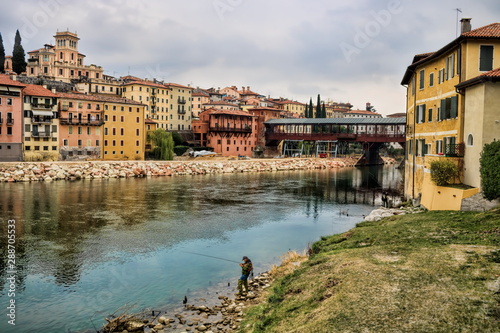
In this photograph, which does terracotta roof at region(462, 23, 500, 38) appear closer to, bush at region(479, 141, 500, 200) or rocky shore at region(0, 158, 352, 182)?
bush at region(479, 141, 500, 200)

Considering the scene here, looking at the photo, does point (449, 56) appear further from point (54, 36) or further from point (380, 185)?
point (54, 36)

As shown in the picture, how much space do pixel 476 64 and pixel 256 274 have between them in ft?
49.6

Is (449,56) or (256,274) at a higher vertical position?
(449,56)

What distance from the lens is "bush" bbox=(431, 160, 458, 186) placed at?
20.1 metres

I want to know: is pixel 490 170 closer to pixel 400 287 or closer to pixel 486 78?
pixel 486 78

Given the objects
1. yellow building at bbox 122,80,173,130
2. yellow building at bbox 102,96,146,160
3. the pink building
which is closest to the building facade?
the pink building

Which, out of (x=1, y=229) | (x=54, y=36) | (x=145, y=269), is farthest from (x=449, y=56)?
(x=54, y=36)

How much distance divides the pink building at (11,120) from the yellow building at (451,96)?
5029 centimetres

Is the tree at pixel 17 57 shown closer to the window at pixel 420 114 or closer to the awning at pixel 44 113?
the awning at pixel 44 113

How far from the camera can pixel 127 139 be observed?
222 feet

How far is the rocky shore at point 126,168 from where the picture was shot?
47625mm

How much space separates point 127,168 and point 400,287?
171 ft

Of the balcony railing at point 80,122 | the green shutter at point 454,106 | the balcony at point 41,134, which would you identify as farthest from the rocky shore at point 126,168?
the green shutter at point 454,106

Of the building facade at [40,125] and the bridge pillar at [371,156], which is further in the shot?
the bridge pillar at [371,156]
